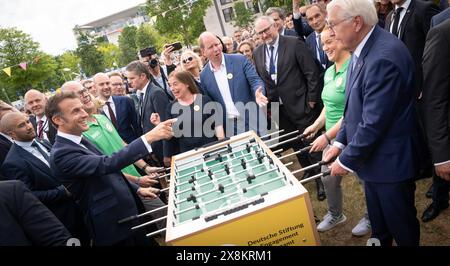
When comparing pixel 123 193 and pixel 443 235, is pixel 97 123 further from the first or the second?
pixel 443 235

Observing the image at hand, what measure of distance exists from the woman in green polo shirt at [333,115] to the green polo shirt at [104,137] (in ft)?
8.11

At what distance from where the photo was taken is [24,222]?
205 cm

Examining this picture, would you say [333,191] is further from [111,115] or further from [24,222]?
[111,115]

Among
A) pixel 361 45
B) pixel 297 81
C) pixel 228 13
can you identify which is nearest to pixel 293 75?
pixel 297 81

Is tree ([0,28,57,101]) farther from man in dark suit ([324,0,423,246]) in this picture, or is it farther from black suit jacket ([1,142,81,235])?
man in dark suit ([324,0,423,246])

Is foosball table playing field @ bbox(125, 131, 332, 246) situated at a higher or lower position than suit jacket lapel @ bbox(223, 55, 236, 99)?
lower

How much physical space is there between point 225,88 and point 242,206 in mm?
3111

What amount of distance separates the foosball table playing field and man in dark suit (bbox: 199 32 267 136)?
5.72 ft

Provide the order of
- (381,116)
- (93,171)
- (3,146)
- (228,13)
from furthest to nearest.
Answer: (228,13) → (3,146) → (93,171) → (381,116)

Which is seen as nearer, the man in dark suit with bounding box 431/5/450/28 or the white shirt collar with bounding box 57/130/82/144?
the man in dark suit with bounding box 431/5/450/28

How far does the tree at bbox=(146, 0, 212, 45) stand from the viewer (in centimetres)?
3797

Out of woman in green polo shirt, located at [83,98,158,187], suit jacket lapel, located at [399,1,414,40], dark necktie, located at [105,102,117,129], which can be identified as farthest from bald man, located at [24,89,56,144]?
suit jacket lapel, located at [399,1,414,40]

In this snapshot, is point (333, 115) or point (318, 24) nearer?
point (333, 115)

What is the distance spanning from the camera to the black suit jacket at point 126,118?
5.76 meters
